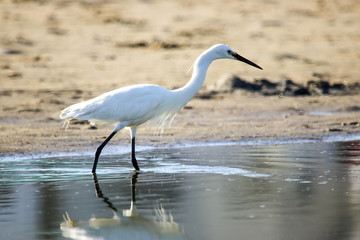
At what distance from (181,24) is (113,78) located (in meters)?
4.56

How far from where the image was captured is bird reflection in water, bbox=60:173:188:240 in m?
4.72

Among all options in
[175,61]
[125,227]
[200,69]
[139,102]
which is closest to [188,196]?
[125,227]

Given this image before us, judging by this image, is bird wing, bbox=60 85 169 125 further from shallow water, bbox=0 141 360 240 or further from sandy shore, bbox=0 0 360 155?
sandy shore, bbox=0 0 360 155

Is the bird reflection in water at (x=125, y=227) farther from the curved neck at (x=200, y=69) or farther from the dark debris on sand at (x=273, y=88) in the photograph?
the dark debris on sand at (x=273, y=88)

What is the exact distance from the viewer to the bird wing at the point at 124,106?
7.43 metres

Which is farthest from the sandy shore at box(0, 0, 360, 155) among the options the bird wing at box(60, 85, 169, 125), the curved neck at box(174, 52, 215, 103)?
the curved neck at box(174, 52, 215, 103)

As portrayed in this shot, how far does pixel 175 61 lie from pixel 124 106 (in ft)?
25.2

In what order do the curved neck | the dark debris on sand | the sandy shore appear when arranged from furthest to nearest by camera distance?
the dark debris on sand, the sandy shore, the curved neck

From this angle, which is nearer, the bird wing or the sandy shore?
the bird wing

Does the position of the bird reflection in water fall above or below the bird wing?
below

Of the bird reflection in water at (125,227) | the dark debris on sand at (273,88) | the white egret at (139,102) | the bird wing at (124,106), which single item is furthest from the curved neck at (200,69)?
the dark debris on sand at (273,88)

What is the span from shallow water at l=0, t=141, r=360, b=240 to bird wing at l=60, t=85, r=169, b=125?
60cm

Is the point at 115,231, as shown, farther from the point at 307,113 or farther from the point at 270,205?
the point at 307,113

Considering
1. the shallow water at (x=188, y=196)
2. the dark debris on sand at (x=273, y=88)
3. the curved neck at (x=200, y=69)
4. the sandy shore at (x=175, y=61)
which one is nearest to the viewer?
the shallow water at (x=188, y=196)
